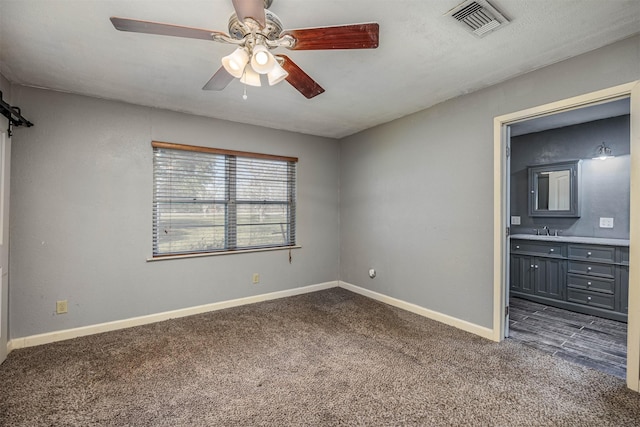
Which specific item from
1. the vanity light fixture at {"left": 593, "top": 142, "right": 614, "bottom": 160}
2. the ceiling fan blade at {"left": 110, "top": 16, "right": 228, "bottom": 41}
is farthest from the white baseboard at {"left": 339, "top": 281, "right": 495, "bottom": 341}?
the ceiling fan blade at {"left": 110, "top": 16, "right": 228, "bottom": 41}

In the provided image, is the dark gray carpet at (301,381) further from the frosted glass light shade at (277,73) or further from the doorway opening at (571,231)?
the frosted glass light shade at (277,73)

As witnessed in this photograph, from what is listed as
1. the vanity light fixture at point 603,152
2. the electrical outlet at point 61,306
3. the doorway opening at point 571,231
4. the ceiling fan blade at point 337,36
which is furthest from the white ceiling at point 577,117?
the electrical outlet at point 61,306

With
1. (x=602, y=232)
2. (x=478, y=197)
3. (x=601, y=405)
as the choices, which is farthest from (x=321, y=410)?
(x=602, y=232)

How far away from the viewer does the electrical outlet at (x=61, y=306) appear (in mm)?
2846

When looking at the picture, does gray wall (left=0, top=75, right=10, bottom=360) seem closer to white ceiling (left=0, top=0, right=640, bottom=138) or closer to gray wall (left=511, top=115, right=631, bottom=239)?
white ceiling (left=0, top=0, right=640, bottom=138)

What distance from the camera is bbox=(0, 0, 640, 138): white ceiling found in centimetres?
173

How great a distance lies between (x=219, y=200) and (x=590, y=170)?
471cm

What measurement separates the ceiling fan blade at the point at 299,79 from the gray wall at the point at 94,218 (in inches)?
77.0

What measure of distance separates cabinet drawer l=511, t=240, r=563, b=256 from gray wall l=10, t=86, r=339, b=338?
12.1ft

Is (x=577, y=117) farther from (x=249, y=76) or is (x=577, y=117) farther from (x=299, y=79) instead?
(x=249, y=76)

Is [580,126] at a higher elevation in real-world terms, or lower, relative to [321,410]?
higher

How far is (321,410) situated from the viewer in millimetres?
1844

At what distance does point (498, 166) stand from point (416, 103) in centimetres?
106

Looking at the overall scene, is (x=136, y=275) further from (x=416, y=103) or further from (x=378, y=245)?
(x=416, y=103)
